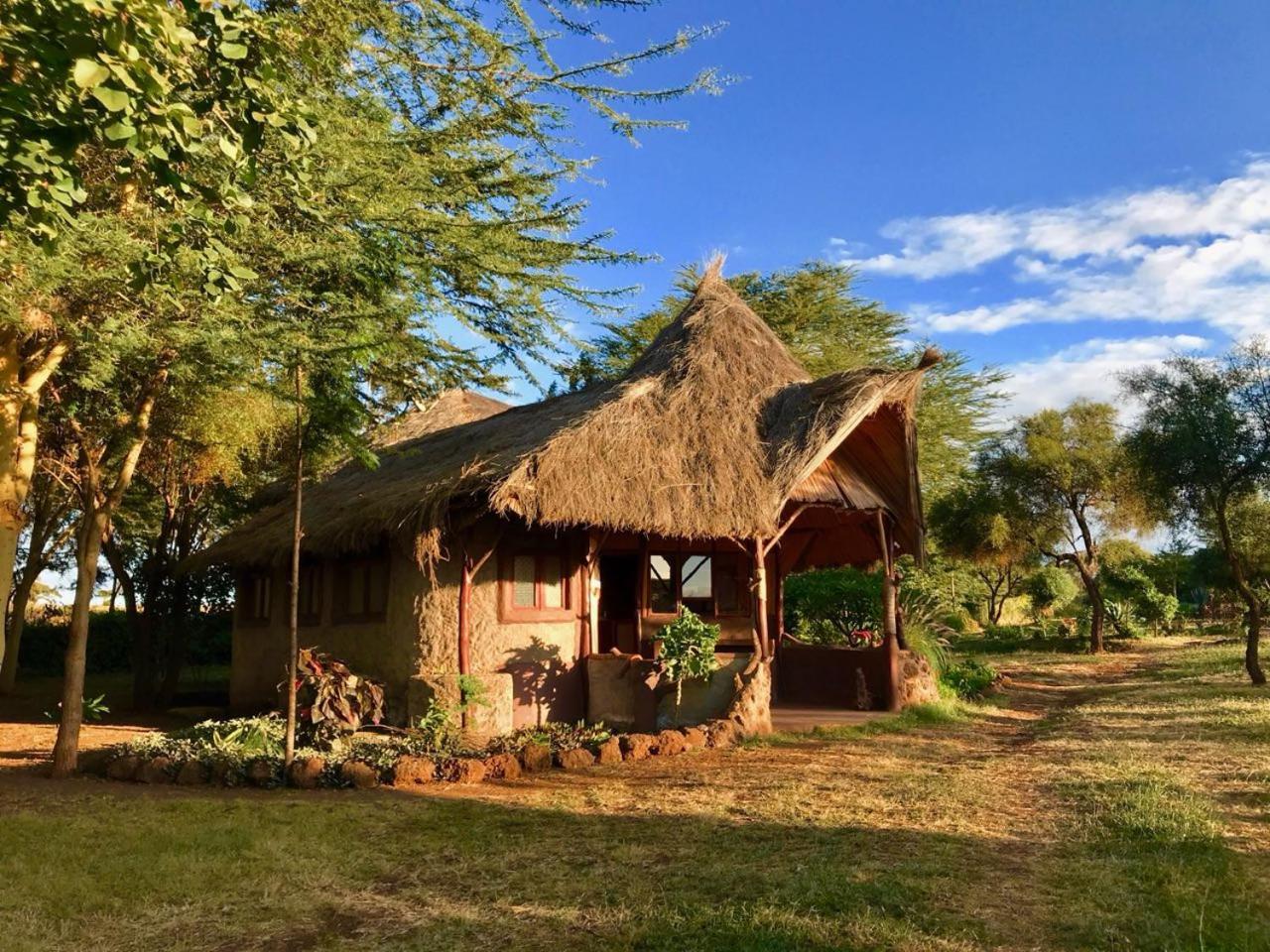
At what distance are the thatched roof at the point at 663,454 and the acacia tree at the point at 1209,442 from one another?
18.5 ft

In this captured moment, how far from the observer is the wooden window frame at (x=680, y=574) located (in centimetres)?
1312

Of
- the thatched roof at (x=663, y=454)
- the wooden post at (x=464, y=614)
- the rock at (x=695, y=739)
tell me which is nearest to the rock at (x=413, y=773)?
the wooden post at (x=464, y=614)

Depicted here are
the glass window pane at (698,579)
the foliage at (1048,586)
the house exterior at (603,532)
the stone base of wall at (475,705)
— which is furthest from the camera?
the foliage at (1048,586)

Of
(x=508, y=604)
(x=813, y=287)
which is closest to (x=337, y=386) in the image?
(x=508, y=604)

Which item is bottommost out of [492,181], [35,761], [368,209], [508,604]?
[35,761]

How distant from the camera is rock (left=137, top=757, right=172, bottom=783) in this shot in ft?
26.9

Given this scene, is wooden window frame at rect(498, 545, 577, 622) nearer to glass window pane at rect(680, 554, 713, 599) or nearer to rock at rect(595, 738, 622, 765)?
rock at rect(595, 738, 622, 765)

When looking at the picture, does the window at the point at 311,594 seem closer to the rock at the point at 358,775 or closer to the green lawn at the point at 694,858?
the green lawn at the point at 694,858

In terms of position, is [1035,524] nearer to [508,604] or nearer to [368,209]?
[508,604]

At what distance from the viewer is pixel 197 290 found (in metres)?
7.27

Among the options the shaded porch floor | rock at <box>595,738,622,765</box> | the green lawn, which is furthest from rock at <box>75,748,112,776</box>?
the shaded porch floor

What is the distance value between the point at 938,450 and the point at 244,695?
1662cm

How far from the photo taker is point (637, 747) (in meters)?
9.10

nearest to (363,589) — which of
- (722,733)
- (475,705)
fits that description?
(475,705)
